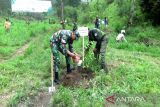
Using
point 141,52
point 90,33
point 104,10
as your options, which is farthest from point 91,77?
point 104,10

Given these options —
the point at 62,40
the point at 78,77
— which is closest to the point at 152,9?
the point at 78,77

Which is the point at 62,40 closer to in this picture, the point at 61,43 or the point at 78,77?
the point at 61,43

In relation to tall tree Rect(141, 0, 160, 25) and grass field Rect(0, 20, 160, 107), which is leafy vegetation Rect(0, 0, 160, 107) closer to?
grass field Rect(0, 20, 160, 107)

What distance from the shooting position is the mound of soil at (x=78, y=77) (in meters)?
12.0

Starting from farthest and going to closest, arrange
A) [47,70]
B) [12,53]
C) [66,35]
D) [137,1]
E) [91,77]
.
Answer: [137,1] < [12,53] < [47,70] < [91,77] < [66,35]

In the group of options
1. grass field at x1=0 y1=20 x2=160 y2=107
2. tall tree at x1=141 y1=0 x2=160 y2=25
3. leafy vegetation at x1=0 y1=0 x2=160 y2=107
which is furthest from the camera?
tall tree at x1=141 y1=0 x2=160 y2=25

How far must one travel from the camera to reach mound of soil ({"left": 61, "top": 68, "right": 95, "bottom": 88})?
11984mm

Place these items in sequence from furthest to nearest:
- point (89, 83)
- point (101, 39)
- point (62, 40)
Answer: point (101, 39)
point (89, 83)
point (62, 40)

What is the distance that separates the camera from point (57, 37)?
12.2 meters

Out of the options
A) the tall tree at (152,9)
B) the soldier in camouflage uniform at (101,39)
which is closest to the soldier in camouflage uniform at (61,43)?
the soldier in camouflage uniform at (101,39)

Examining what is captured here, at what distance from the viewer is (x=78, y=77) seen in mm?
12531

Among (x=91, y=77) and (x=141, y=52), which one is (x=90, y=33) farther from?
(x=141, y=52)

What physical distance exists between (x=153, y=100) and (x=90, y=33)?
4.22m

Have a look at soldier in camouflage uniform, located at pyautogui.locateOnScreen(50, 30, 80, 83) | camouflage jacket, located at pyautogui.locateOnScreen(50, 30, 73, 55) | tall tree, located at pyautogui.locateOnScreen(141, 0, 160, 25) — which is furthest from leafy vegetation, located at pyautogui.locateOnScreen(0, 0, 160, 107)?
tall tree, located at pyautogui.locateOnScreen(141, 0, 160, 25)
